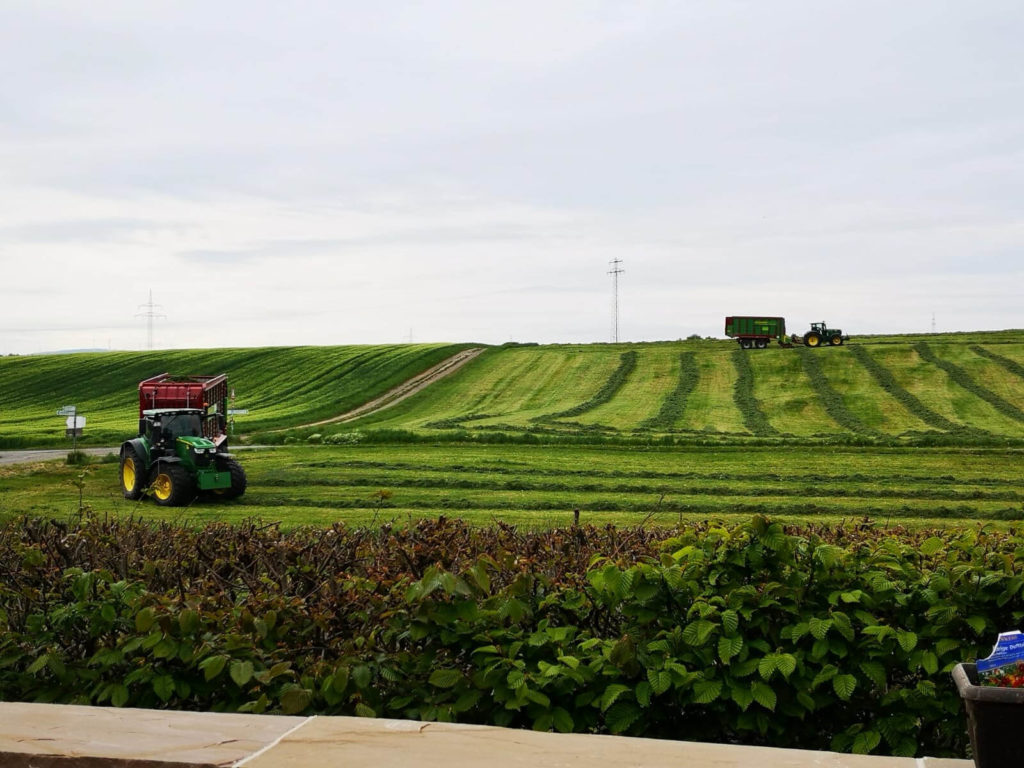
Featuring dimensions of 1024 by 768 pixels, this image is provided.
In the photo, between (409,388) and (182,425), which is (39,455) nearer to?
(182,425)

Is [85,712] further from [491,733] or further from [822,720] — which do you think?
[822,720]

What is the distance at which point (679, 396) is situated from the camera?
1813 inches

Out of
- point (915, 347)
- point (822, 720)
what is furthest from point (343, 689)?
point (915, 347)

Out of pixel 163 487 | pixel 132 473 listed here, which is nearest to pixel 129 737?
pixel 163 487

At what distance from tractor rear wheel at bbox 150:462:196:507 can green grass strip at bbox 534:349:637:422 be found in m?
20.7

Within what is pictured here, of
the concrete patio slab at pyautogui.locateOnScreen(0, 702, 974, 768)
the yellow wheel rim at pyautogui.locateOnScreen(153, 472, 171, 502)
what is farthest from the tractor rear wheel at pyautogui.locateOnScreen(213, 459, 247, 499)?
the concrete patio slab at pyautogui.locateOnScreen(0, 702, 974, 768)

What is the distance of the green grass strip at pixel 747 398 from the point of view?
37075 millimetres

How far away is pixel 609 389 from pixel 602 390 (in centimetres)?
41

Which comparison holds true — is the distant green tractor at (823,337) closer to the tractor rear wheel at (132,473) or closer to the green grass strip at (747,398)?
the green grass strip at (747,398)

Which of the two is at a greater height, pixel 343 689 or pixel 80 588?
pixel 80 588

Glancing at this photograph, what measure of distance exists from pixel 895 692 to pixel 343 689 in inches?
86.7

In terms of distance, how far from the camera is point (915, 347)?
54781 mm

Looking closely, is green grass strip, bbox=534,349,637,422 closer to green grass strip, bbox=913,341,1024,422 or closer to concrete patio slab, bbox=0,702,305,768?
green grass strip, bbox=913,341,1024,422

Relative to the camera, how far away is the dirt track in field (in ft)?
151
